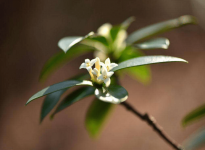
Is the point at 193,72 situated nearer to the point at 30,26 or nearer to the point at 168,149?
the point at 168,149

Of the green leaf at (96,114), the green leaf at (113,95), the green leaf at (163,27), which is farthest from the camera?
the green leaf at (96,114)

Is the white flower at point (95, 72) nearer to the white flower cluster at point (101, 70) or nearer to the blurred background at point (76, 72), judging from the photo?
the white flower cluster at point (101, 70)

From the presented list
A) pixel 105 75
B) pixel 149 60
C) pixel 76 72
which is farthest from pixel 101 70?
pixel 76 72

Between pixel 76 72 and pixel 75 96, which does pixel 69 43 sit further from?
pixel 76 72

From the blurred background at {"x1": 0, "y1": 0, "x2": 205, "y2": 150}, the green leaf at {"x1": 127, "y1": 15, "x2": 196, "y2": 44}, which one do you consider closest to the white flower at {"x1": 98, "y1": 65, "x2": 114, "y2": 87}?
the green leaf at {"x1": 127, "y1": 15, "x2": 196, "y2": 44}

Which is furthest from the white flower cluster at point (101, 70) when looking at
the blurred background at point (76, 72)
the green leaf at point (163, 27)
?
the blurred background at point (76, 72)
